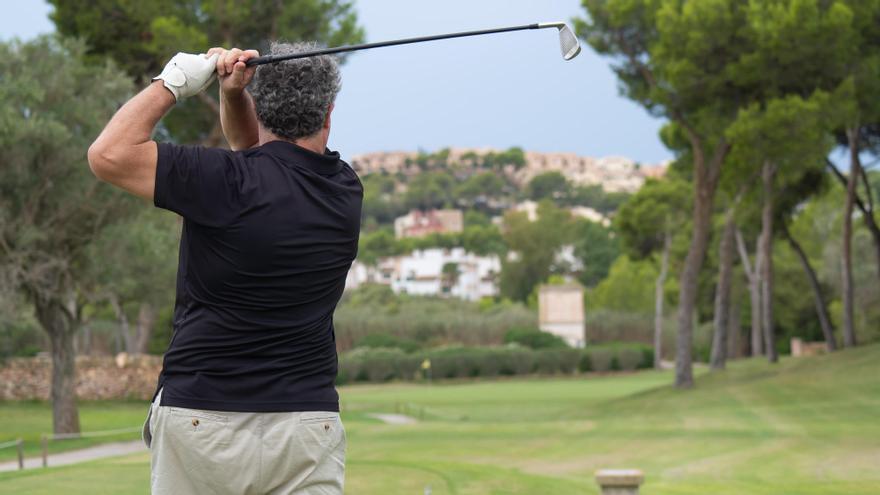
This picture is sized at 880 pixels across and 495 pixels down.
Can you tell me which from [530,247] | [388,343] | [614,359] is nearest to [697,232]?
[614,359]

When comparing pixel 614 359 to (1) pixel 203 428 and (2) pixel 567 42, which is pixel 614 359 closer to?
(2) pixel 567 42

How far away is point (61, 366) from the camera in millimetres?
Result: 24125

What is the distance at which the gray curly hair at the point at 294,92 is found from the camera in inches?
114

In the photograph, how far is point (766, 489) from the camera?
13.5 meters

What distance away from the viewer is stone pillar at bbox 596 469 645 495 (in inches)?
223

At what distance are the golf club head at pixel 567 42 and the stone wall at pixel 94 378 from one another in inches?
1395

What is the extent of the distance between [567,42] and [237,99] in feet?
3.05

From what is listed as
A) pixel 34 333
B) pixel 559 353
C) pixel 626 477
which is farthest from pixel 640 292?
pixel 626 477

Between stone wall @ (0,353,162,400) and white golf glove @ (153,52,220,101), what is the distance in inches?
1404

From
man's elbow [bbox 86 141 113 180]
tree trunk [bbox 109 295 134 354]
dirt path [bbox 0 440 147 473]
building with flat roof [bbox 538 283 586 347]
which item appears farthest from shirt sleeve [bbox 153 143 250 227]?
building with flat roof [bbox 538 283 586 347]

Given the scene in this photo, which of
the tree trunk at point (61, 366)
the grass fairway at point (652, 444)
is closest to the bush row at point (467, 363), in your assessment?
the grass fairway at point (652, 444)

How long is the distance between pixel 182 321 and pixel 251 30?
27.8 metres

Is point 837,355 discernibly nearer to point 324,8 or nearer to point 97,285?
point 324,8

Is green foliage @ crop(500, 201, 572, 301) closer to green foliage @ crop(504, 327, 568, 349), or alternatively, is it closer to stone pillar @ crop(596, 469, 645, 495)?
green foliage @ crop(504, 327, 568, 349)
